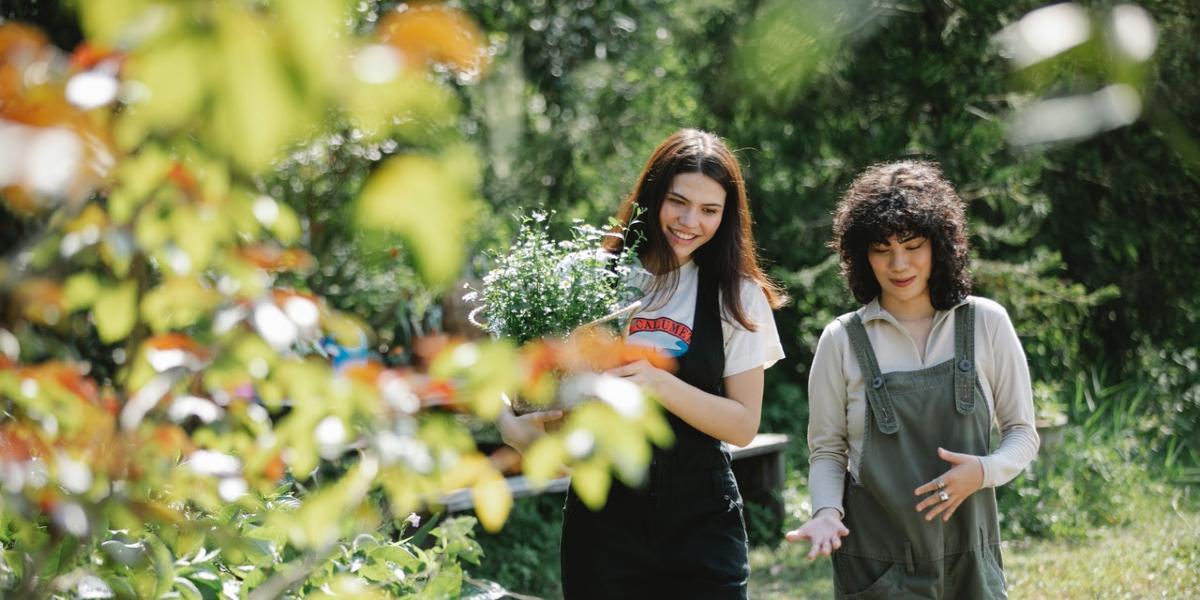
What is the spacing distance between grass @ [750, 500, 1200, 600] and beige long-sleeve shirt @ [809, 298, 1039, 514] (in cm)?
260

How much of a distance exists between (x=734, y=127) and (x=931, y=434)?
210 inches

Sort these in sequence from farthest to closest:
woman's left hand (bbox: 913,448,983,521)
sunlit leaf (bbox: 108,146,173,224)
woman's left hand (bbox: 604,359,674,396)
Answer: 1. woman's left hand (bbox: 913,448,983,521)
2. woman's left hand (bbox: 604,359,674,396)
3. sunlit leaf (bbox: 108,146,173,224)

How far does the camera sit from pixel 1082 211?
801 centimetres

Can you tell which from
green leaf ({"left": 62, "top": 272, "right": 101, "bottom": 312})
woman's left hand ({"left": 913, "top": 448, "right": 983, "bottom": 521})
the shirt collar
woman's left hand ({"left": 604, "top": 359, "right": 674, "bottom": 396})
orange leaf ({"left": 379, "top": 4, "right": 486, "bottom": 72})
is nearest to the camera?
orange leaf ({"left": 379, "top": 4, "right": 486, "bottom": 72})

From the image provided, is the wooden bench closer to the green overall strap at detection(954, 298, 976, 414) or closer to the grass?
the grass

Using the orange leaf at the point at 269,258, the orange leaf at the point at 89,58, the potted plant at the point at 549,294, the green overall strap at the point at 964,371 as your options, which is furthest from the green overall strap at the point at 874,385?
the orange leaf at the point at 89,58

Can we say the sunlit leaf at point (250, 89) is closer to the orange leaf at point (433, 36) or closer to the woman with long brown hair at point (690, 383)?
the orange leaf at point (433, 36)

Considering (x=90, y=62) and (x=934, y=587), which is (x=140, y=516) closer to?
(x=90, y=62)

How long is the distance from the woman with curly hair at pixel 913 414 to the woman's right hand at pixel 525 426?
0.63 m

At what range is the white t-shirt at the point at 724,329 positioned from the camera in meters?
2.66

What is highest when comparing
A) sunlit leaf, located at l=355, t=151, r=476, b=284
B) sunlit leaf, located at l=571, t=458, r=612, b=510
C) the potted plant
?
sunlit leaf, located at l=355, t=151, r=476, b=284

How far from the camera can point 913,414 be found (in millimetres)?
2617

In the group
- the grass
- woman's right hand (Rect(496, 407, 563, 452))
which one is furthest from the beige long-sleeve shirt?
the grass

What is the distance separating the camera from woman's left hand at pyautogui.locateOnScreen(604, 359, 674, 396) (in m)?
2.35
